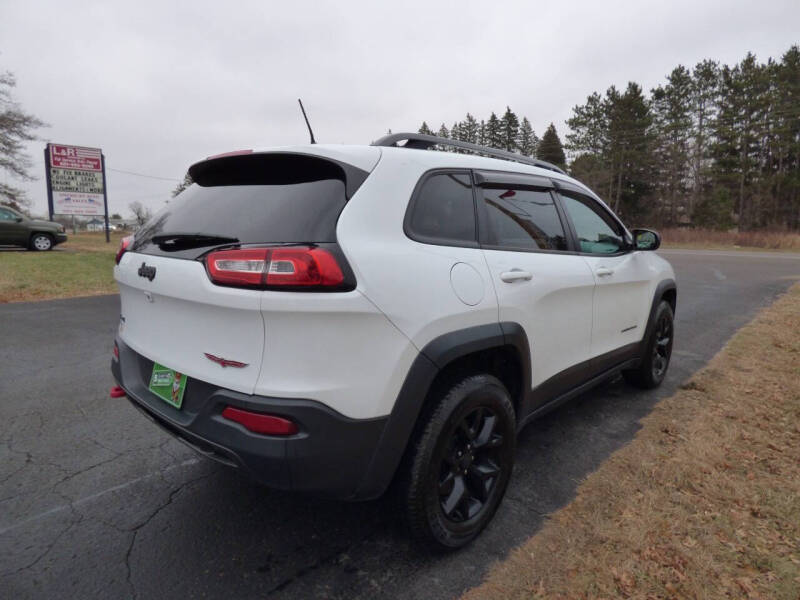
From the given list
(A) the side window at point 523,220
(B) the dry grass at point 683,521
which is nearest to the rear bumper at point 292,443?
(B) the dry grass at point 683,521

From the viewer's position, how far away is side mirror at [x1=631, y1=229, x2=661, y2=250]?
3.59 m

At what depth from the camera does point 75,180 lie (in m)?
19.2

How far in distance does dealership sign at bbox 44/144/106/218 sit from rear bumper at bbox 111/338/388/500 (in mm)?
21634

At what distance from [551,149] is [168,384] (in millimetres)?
58351

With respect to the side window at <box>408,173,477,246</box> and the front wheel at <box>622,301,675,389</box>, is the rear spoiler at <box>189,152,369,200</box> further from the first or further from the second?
the front wheel at <box>622,301,675,389</box>

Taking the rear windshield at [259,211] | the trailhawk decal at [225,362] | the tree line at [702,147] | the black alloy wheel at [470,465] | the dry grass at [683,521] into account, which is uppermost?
the tree line at [702,147]

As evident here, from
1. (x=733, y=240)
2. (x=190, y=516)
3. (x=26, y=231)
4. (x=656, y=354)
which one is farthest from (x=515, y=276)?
(x=733, y=240)

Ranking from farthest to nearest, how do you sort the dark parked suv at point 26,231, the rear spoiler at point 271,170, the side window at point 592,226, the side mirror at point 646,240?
the dark parked suv at point 26,231 → the side mirror at point 646,240 → the side window at point 592,226 → the rear spoiler at point 271,170

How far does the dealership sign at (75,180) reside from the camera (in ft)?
60.8

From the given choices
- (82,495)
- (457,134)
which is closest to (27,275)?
(82,495)

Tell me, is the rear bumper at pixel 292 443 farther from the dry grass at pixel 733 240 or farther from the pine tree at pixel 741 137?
the pine tree at pixel 741 137

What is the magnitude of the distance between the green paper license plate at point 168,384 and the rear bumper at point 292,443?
0.21 feet

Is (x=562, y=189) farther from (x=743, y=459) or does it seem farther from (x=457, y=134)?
(x=457, y=134)

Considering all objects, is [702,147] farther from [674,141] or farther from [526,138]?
[526,138]
